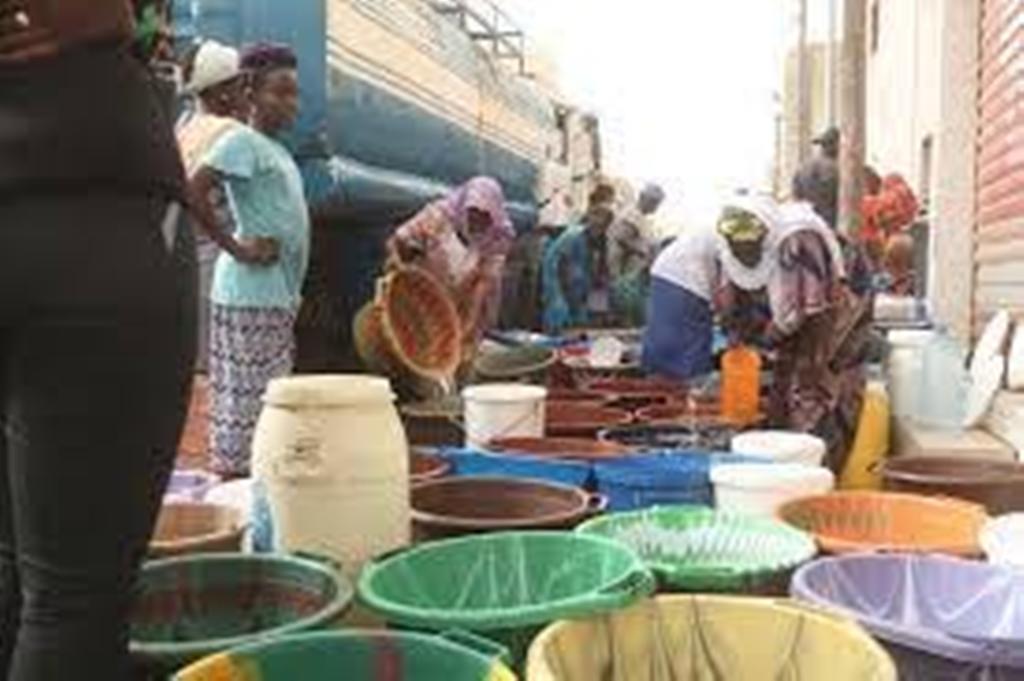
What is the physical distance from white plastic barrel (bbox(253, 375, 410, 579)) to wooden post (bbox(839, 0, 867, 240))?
518 centimetres

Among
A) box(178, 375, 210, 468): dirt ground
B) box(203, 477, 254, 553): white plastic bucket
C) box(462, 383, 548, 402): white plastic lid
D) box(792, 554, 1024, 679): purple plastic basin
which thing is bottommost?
box(178, 375, 210, 468): dirt ground

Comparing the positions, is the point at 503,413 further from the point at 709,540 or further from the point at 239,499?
the point at 709,540

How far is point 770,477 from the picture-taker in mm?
2859

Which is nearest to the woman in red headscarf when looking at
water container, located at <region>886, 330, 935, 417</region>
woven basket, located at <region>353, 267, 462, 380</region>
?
woven basket, located at <region>353, 267, 462, 380</region>

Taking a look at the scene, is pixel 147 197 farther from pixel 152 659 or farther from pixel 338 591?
pixel 338 591

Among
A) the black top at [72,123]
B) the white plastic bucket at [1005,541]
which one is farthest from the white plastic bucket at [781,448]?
the black top at [72,123]

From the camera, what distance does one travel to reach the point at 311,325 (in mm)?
8148

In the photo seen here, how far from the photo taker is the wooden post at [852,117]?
780 centimetres

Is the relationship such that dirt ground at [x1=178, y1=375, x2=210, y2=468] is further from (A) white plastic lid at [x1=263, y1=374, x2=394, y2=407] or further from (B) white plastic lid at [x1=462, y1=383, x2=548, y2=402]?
(A) white plastic lid at [x1=263, y1=374, x2=394, y2=407]

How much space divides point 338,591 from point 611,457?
137cm

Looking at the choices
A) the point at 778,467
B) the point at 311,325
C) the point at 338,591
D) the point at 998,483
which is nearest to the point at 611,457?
the point at 778,467

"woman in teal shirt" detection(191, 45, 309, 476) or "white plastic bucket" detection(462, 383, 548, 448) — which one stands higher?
"woman in teal shirt" detection(191, 45, 309, 476)

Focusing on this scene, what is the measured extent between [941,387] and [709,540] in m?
3.08

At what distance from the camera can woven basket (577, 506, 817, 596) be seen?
236 centimetres
